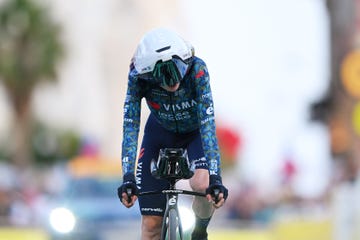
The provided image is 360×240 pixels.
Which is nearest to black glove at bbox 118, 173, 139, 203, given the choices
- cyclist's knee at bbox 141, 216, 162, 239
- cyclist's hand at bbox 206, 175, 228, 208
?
cyclist's hand at bbox 206, 175, 228, 208

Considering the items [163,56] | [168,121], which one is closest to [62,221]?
[168,121]

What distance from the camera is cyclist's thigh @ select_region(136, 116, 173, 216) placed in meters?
9.89

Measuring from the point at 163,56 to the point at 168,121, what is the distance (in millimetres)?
873

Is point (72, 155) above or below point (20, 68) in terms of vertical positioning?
below

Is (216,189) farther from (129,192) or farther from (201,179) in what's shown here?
(201,179)

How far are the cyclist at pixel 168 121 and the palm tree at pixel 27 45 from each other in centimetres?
3976

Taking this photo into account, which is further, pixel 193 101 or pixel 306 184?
pixel 306 184

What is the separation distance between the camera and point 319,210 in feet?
94.0

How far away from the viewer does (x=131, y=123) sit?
961cm

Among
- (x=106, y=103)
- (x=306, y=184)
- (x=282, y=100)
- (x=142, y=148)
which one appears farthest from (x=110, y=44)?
(x=142, y=148)

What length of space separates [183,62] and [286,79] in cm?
5893

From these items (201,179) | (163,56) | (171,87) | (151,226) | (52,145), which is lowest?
(52,145)

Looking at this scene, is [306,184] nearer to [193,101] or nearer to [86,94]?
[86,94]

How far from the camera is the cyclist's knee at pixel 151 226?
991cm
